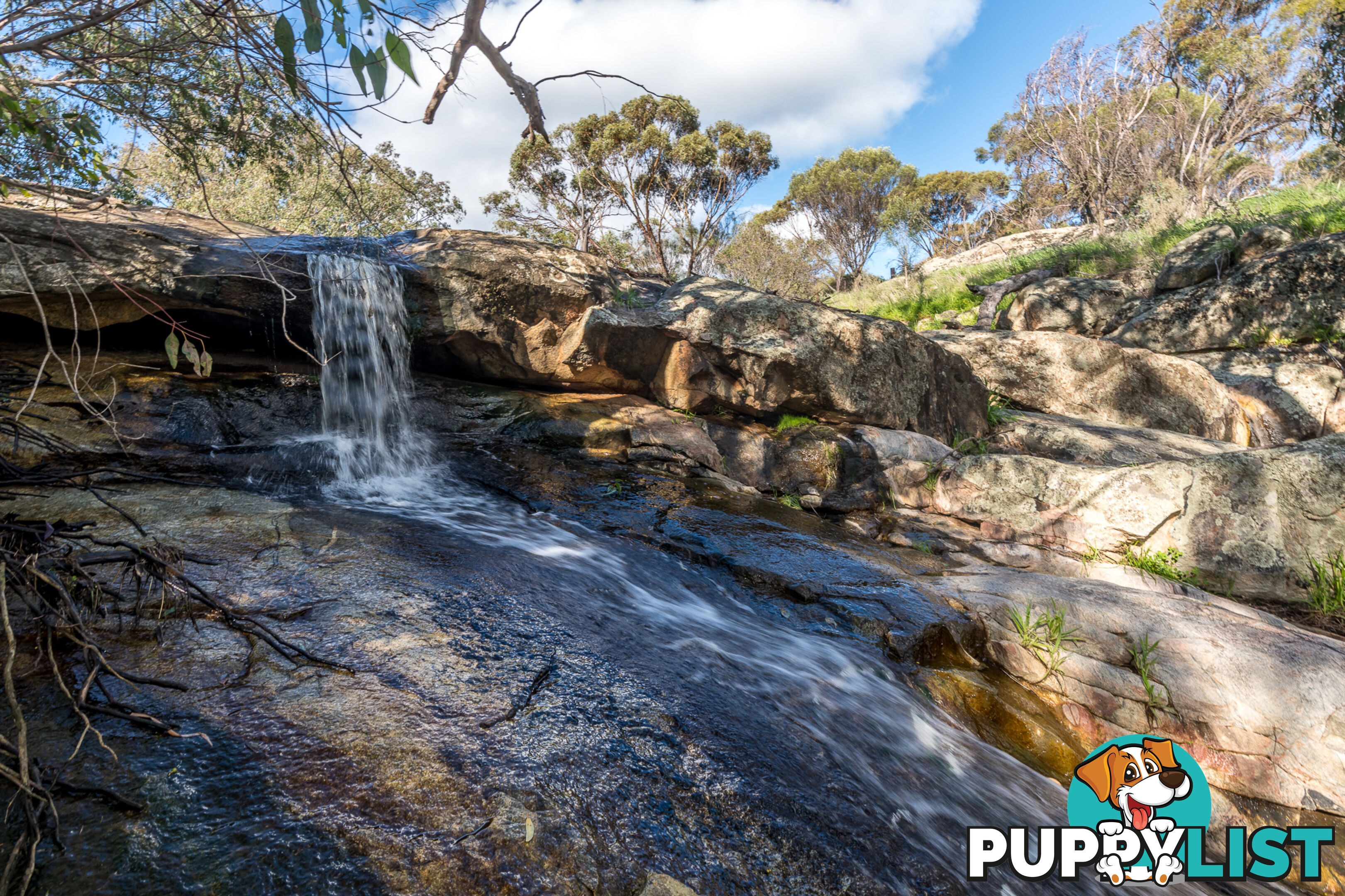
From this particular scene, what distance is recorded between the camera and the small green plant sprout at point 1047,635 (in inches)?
150

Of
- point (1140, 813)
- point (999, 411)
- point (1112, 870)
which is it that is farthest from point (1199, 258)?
point (1112, 870)

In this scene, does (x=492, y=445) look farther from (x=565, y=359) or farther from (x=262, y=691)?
(x=262, y=691)

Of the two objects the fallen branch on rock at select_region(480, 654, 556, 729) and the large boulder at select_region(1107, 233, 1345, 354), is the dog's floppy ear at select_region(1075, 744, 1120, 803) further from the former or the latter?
the large boulder at select_region(1107, 233, 1345, 354)

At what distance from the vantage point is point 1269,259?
998 centimetres

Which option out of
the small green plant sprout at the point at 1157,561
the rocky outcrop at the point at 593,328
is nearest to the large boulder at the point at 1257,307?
the rocky outcrop at the point at 593,328

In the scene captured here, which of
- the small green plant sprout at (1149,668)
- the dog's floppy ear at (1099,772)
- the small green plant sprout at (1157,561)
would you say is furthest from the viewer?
the small green plant sprout at (1157,561)

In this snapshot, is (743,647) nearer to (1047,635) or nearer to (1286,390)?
(1047,635)

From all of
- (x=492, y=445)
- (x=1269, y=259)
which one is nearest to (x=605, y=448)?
(x=492, y=445)

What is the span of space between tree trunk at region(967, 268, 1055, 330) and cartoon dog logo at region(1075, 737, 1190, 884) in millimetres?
11716

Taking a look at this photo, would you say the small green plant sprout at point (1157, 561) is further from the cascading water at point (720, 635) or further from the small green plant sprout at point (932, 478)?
the cascading water at point (720, 635)

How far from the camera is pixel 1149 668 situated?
3615 millimetres

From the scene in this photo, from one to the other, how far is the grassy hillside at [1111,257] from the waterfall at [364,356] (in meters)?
10.4

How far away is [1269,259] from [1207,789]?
11.0 m

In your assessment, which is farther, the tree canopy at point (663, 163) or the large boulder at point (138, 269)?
the tree canopy at point (663, 163)
